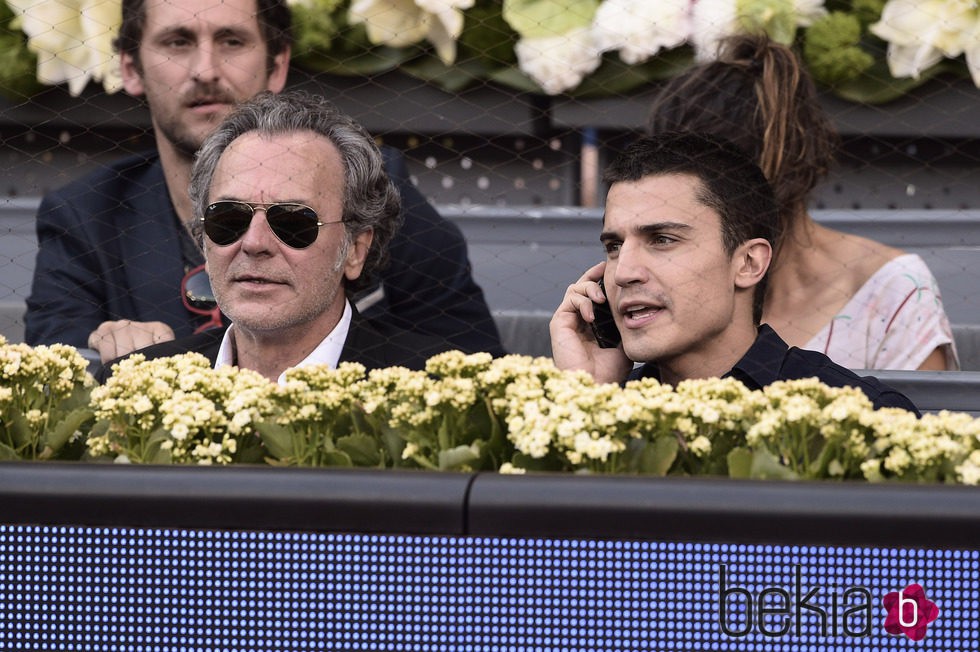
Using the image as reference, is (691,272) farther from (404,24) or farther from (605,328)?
(404,24)

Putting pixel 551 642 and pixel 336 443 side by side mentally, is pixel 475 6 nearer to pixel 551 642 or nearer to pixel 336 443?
pixel 336 443

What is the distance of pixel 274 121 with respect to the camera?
2.27m

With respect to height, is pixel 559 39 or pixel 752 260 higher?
pixel 559 39

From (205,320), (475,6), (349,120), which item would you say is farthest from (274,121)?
(475,6)

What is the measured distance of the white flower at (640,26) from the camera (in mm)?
2789

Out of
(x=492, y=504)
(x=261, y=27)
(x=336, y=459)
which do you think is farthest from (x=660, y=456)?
(x=261, y=27)

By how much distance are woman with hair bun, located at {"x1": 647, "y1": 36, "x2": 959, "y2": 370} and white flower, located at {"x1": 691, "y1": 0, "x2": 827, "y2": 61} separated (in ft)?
0.36

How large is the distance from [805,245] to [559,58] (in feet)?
2.02

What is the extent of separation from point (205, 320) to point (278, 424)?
117cm

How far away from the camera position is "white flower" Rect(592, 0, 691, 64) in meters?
2.79

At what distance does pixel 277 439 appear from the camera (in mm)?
1478

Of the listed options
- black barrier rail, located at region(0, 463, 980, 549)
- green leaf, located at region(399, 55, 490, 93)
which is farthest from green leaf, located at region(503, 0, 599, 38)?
black barrier rail, located at region(0, 463, 980, 549)

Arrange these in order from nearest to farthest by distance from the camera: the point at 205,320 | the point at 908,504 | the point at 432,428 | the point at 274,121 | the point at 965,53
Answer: the point at 908,504 → the point at 432,428 → the point at 274,121 → the point at 205,320 → the point at 965,53

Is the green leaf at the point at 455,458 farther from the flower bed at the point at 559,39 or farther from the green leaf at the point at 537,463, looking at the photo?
the flower bed at the point at 559,39
